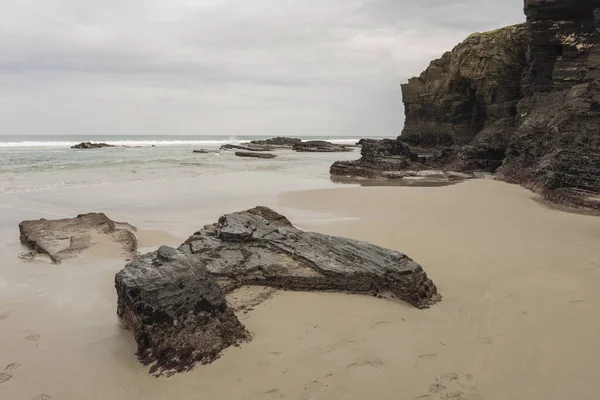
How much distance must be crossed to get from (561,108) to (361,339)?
573 inches

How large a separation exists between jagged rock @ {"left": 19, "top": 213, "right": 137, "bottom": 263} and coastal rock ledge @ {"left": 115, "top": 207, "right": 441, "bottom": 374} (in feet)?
6.84

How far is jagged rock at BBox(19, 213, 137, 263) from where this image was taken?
21.1 ft

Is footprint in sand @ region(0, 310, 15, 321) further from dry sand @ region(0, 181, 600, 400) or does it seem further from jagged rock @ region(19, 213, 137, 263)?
jagged rock @ region(19, 213, 137, 263)

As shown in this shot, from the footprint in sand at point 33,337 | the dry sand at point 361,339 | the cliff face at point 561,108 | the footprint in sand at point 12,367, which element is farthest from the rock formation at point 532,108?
the footprint in sand at point 12,367

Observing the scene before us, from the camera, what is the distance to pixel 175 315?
3.47 metres

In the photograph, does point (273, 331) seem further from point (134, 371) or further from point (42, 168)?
point (42, 168)

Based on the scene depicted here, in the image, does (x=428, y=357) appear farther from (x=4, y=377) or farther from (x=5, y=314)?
(x=5, y=314)

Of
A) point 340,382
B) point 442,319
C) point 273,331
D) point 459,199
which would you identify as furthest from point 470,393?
point 459,199

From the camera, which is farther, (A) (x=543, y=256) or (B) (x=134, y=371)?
(A) (x=543, y=256)

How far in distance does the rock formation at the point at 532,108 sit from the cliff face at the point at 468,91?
79mm

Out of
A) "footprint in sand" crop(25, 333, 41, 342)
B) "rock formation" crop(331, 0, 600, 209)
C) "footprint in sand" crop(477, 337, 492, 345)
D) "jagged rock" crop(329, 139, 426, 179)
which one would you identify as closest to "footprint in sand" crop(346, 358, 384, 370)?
"footprint in sand" crop(477, 337, 492, 345)

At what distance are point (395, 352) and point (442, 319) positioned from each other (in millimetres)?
835

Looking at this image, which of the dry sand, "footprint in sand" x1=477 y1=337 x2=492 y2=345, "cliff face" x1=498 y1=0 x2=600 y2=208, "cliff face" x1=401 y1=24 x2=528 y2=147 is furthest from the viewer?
"cliff face" x1=401 y1=24 x2=528 y2=147

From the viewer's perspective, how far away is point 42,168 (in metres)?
23.5
